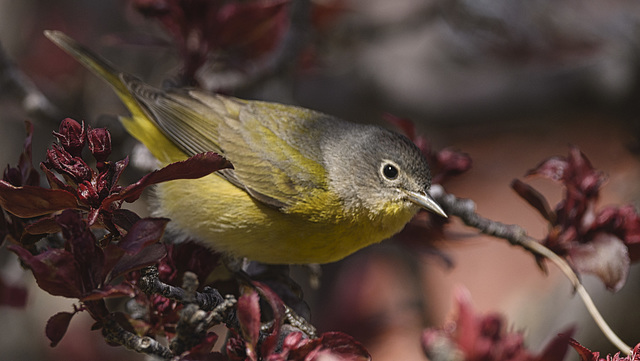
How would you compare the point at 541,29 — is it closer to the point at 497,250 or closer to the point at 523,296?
the point at 497,250

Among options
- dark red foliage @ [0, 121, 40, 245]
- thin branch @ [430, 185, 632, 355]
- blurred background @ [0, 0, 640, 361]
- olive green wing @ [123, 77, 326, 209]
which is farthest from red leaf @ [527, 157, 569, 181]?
dark red foliage @ [0, 121, 40, 245]

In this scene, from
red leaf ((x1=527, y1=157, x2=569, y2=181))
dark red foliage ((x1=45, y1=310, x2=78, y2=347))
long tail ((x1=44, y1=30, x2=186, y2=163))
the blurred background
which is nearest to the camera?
dark red foliage ((x1=45, y1=310, x2=78, y2=347))

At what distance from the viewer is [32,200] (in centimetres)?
166

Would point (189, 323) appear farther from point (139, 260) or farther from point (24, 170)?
point (24, 170)

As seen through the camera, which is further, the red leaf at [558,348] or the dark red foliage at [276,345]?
the red leaf at [558,348]

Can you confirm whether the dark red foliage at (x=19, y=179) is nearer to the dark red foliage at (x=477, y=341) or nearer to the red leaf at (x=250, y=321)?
the red leaf at (x=250, y=321)

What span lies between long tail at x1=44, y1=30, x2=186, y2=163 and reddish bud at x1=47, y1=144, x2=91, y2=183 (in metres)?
1.29

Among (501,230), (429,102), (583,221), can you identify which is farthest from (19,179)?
(429,102)

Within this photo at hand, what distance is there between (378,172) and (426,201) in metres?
0.32

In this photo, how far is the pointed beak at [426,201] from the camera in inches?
101

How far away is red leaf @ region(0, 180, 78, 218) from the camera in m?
1.64

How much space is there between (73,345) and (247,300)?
241 cm

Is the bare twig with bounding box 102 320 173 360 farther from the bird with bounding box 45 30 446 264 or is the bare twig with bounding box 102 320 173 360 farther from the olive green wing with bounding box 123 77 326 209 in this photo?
the olive green wing with bounding box 123 77 326 209

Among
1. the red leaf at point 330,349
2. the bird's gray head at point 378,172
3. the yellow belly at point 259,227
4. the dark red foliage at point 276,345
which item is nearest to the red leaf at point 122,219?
the dark red foliage at point 276,345
